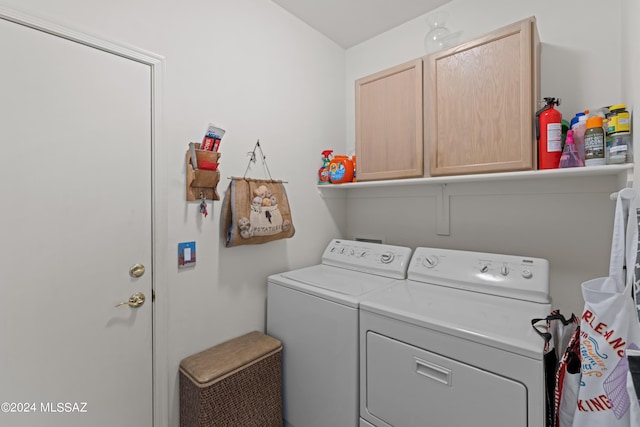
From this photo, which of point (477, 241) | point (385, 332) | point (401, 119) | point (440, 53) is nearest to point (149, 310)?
point (385, 332)

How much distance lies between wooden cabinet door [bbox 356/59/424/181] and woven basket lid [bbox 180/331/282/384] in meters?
1.27

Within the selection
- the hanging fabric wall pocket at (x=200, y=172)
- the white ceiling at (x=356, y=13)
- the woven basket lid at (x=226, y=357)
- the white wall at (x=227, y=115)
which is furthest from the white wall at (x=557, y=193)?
the hanging fabric wall pocket at (x=200, y=172)

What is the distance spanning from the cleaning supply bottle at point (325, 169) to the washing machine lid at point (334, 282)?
27.2 inches

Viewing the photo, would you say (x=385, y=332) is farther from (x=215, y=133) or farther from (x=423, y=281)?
(x=215, y=133)

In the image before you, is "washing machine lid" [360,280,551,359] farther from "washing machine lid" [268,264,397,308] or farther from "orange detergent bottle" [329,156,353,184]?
Answer: "orange detergent bottle" [329,156,353,184]

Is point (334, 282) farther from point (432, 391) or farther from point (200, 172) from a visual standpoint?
point (200, 172)

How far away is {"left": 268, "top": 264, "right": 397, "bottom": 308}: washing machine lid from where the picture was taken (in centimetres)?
153

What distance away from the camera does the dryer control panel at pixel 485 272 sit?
4.61 feet

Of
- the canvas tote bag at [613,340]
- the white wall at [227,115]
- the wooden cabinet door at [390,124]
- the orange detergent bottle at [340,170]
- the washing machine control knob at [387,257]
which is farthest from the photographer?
the orange detergent bottle at [340,170]

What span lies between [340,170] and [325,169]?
0.48ft

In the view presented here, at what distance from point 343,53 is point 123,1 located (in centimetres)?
174

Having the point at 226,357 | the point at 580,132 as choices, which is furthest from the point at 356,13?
the point at 226,357

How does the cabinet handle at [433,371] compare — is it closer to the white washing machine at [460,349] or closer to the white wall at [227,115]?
the white washing machine at [460,349]

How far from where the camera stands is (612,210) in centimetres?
147
